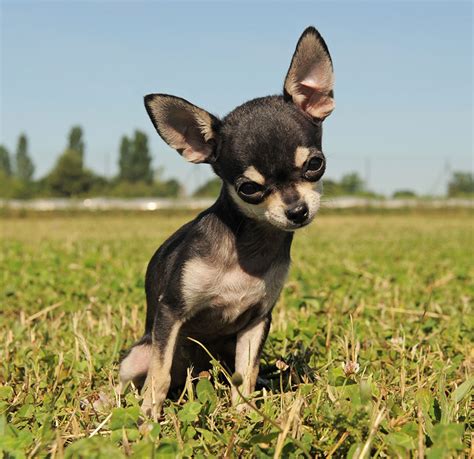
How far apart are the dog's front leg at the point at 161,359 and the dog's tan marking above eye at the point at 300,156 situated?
99 cm

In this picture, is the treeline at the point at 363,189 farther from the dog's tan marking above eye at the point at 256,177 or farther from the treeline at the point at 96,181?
the dog's tan marking above eye at the point at 256,177

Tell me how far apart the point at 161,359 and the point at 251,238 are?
77 cm

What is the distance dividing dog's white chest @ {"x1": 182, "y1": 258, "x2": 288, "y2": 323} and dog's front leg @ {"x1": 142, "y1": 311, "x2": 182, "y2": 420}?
14 centimetres

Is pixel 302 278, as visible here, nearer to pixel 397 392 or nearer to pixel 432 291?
pixel 432 291

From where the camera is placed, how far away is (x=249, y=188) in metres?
3.07

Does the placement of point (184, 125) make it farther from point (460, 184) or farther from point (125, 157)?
point (125, 157)

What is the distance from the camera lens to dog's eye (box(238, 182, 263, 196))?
121 inches

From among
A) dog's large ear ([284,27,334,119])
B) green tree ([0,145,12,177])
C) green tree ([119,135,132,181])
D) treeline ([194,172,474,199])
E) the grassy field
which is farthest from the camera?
green tree ([0,145,12,177])

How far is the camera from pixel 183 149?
3449 mm

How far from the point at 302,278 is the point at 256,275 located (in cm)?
373

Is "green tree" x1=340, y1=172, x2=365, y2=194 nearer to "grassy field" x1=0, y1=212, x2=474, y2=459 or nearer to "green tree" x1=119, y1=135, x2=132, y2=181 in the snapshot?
"green tree" x1=119, y1=135, x2=132, y2=181

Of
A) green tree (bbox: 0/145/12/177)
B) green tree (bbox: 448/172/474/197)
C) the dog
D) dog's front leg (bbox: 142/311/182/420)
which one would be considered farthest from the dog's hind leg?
green tree (bbox: 0/145/12/177)

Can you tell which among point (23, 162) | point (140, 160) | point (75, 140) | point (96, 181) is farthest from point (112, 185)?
point (23, 162)

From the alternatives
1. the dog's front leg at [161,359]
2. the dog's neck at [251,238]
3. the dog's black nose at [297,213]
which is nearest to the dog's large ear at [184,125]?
the dog's neck at [251,238]
